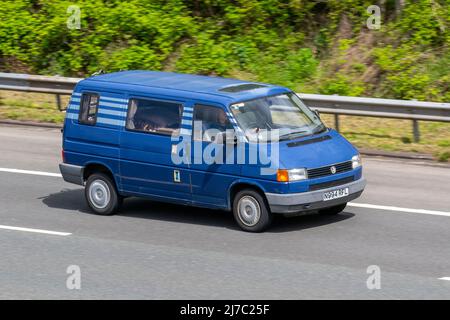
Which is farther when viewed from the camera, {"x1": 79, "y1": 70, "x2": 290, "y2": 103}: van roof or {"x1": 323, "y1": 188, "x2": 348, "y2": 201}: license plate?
{"x1": 79, "y1": 70, "x2": 290, "y2": 103}: van roof

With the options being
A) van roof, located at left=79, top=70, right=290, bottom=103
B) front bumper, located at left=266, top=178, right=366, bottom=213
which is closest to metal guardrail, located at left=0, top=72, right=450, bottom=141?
van roof, located at left=79, top=70, right=290, bottom=103

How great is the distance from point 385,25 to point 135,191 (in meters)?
10.2

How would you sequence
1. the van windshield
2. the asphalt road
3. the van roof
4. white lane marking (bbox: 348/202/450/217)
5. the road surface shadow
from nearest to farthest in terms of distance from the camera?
1. the asphalt road
2. the van windshield
3. the van roof
4. the road surface shadow
5. white lane marking (bbox: 348/202/450/217)

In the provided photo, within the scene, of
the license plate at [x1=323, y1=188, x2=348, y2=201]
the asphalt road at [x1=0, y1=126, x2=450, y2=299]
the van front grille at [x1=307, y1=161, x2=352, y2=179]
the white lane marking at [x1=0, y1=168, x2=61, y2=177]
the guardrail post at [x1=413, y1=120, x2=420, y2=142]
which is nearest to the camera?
the asphalt road at [x1=0, y1=126, x2=450, y2=299]

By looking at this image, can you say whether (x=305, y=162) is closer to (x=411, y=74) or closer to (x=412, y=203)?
(x=412, y=203)

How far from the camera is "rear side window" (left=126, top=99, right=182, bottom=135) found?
13.3 metres

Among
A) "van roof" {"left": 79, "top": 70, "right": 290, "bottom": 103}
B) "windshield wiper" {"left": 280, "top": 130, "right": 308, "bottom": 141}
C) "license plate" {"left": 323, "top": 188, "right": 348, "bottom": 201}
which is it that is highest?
"van roof" {"left": 79, "top": 70, "right": 290, "bottom": 103}

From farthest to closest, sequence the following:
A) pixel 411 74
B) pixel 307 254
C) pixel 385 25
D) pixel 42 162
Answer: pixel 385 25, pixel 411 74, pixel 42 162, pixel 307 254

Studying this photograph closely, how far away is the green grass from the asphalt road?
158 cm

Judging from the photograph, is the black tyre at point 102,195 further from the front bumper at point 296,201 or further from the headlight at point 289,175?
the headlight at point 289,175

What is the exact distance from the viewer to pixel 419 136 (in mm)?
18156

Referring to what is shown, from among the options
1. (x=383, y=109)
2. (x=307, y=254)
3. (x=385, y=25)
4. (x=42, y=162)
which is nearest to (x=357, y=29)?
(x=385, y=25)

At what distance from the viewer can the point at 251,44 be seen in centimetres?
2273

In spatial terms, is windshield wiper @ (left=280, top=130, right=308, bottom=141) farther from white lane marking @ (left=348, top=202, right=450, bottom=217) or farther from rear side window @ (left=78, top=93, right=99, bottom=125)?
rear side window @ (left=78, top=93, right=99, bottom=125)
